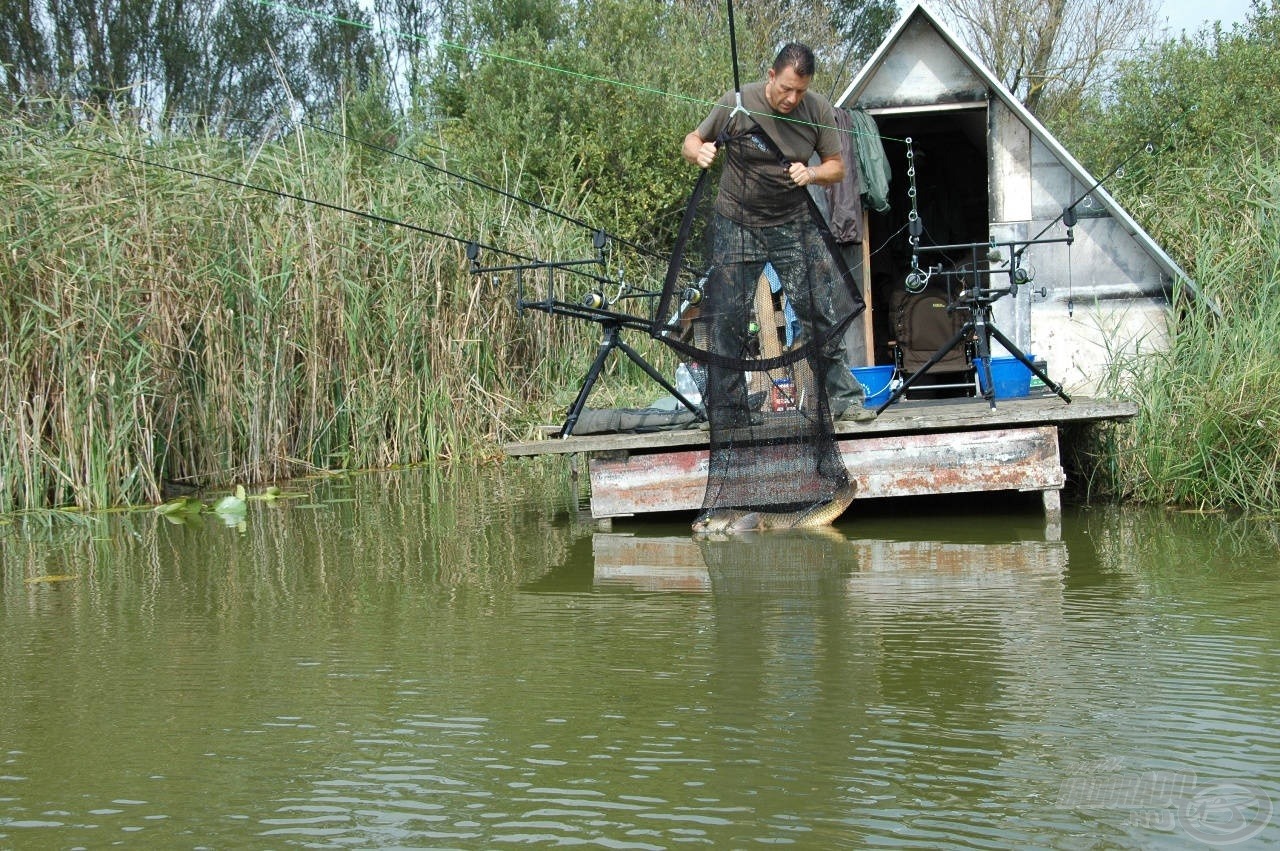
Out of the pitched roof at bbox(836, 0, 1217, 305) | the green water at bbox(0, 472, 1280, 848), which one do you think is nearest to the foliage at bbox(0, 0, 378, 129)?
the pitched roof at bbox(836, 0, 1217, 305)

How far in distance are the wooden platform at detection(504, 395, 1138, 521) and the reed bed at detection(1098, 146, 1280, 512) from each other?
385mm

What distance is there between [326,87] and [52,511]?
20616mm

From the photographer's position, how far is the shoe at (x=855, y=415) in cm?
695

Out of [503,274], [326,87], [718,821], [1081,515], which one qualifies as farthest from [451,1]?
[718,821]

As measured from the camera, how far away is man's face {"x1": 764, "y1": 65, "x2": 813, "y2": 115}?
6.35m

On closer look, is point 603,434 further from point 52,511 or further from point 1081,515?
point 52,511

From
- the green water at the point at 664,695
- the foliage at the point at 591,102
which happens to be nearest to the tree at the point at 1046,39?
the foliage at the point at 591,102

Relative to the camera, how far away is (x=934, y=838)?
106 inches

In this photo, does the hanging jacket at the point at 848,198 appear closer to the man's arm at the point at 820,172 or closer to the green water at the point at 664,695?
the man's arm at the point at 820,172

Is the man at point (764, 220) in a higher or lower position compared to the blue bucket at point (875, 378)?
higher
